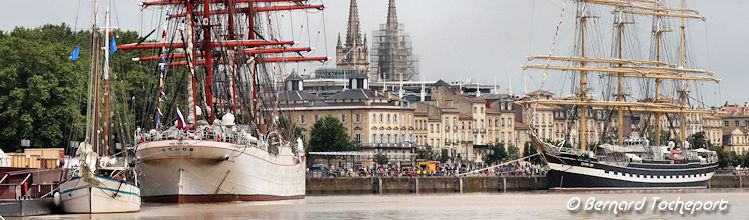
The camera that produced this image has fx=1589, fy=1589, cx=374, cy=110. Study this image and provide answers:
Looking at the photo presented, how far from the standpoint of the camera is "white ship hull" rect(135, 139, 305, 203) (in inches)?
2586

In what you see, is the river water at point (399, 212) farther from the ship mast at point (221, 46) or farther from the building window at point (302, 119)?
the building window at point (302, 119)

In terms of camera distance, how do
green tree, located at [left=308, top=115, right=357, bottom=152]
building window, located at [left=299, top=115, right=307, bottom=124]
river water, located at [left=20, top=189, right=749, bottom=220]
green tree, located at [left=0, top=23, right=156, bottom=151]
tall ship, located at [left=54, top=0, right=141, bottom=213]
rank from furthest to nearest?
building window, located at [left=299, top=115, right=307, bottom=124]
green tree, located at [left=308, top=115, right=357, bottom=152]
green tree, located at [left=0, top=23, right=156, bottom=151]
river water, located at [left=20, top=189, right=749, bottom=220]
tall ship, located at [left=54, top=0, right=141, bottom=213]

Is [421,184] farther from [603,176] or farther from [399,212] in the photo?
[399,212]

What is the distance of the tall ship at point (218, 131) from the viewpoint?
66.4 metres

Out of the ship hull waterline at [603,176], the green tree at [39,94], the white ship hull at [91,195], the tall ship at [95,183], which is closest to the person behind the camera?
the tall ship at [95,183]

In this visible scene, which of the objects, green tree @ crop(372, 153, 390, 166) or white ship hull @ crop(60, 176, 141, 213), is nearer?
white ship hull @ crop(60, 176, 141, 213)

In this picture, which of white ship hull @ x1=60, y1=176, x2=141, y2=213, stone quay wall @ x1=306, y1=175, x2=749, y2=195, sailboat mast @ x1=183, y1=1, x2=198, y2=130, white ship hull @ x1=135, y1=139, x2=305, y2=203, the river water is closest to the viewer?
white ship hull @ x1=60, y1=176, x2=141, y2=213

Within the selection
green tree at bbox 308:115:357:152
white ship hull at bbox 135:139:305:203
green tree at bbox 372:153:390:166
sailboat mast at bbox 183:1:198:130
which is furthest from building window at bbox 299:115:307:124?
sailboat mast at bbox 183:1:198:130

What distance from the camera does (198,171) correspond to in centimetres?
6669

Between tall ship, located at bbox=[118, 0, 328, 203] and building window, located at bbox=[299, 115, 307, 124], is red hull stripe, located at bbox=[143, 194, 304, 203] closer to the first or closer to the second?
tall ship, located at bbox=[118, 0, 328, 203]

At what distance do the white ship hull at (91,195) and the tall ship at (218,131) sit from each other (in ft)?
32.6

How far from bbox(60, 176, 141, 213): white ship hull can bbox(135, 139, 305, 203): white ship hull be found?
1028 centimetres

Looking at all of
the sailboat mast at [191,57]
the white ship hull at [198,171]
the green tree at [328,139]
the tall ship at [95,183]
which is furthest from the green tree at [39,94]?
the green tree at [328,139]

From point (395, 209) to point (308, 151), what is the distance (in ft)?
291
